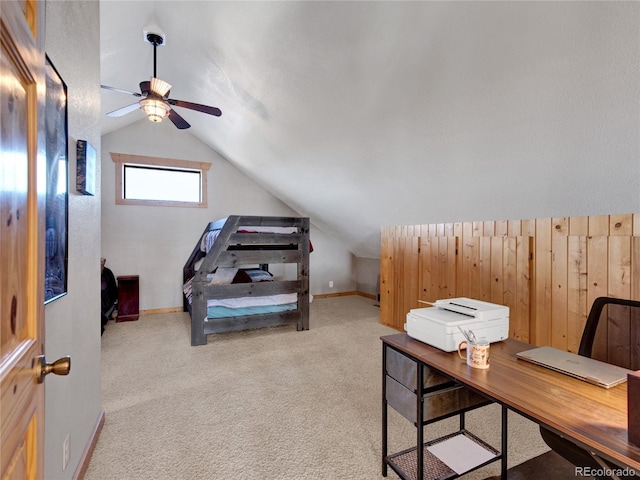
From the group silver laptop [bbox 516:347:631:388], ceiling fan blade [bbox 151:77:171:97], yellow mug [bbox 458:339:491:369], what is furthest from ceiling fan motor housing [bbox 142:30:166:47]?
silver laptop [bbox 516:347:631:388]

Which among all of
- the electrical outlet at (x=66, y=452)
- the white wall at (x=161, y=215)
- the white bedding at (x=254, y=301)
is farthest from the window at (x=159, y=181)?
the electrical outlet at (x=66, y=452)

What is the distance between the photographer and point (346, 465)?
1.60 m

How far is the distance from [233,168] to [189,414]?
13.6ft

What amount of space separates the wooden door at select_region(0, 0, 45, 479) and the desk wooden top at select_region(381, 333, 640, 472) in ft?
3.85

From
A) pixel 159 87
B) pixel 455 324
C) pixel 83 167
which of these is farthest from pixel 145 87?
pixel 455 324

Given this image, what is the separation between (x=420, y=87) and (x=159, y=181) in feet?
14.2

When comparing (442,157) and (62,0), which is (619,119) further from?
(62,0)

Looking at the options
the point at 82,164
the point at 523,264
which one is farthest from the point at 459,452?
the point at 82,164

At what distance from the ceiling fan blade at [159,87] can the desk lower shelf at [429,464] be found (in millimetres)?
2922

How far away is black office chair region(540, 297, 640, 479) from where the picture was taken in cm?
118

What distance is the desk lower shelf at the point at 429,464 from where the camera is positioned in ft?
4.84

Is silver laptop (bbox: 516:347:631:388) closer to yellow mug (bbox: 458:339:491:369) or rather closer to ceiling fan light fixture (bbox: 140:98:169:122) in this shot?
yellow mug (bbox: 458:339:491:369)

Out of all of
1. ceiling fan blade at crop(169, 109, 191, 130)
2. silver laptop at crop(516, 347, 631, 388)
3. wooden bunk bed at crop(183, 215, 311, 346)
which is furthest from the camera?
wooden bunk bed at crop(183, 215, 311, 346)

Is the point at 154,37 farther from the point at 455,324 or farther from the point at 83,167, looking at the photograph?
the point at 455,324
